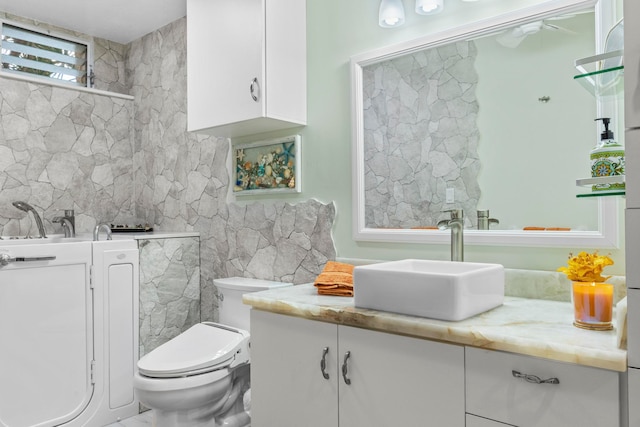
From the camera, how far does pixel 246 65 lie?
2203 millimetres

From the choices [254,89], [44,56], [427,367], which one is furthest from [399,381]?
[44,56]

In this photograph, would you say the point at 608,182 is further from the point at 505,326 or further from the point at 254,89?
the point at 254,89

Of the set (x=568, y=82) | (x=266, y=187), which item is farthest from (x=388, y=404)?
(x=266, y=187)

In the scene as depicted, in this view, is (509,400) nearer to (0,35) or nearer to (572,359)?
(572,359)

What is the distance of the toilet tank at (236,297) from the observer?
2391 millimetres

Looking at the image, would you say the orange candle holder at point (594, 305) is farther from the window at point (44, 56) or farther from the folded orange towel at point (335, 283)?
the window at point (44, 56)

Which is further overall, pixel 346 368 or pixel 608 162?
pixel 346 368

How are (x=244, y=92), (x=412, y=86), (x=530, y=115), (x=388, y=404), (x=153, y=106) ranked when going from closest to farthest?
(x=388, y=404) → (x=530, y=115) → (x=412, y=86) → (x=244, y=92) → (x=153, y=106)

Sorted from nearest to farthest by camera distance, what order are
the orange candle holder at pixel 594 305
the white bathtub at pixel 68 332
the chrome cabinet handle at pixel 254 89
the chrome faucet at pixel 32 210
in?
the orange candle holder at pixel 594 305
the chrome cabinet handle at pixel 254 89
the white bathtub at pixel 68 332
the chrome faucet at pixel 32 210

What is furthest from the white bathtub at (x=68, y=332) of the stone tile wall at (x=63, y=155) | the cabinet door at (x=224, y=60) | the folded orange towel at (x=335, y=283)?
the folded orange towel at (x=335, y=283)

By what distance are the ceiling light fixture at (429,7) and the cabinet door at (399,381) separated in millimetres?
1313

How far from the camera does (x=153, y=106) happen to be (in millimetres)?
3326

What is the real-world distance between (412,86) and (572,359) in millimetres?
1280

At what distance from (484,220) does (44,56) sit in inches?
122
